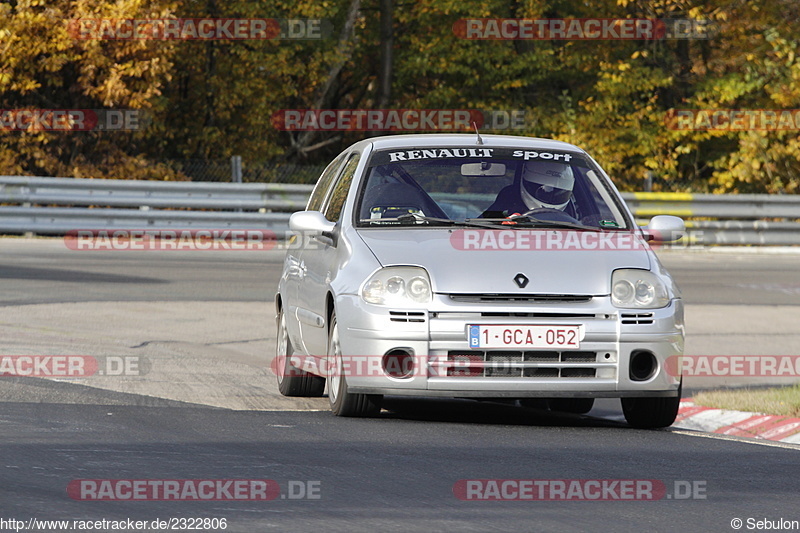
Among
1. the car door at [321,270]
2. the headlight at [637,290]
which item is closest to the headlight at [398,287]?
the car door at [321,270]

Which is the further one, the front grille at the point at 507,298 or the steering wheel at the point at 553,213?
the steering wheel at the point at 553,213

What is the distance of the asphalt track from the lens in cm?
552

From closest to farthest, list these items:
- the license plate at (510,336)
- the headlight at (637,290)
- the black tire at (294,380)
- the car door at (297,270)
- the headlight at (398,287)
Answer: the license plate at (510,336), the headlight at (398,287), the headlight at (637,290), the car door at (297,270), the black tire at (294,380)

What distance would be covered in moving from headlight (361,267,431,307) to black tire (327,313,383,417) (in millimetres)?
334

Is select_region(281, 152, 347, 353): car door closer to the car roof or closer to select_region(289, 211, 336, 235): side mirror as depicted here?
select_region(289, 211, 336, 235): side mirror

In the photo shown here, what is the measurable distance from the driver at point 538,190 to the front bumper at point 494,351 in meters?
1.31

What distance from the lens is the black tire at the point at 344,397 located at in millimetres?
8195

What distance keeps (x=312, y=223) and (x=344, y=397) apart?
4.00 feet

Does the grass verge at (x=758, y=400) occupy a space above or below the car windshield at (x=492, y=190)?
below

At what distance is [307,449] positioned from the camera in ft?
23.0

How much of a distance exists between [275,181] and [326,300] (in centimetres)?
1868

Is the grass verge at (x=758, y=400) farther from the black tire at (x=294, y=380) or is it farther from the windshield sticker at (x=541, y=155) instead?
the black tire at (x=294, y=380)

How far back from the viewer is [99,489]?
5801mm

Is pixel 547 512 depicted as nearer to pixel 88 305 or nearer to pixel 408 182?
pixel 408 182
